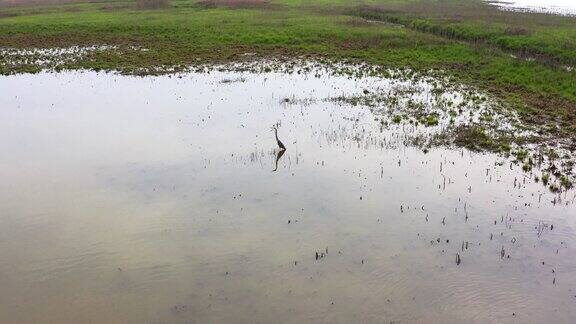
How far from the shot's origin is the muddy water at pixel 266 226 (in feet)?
35.0

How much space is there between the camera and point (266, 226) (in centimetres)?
1363

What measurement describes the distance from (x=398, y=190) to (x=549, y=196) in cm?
422

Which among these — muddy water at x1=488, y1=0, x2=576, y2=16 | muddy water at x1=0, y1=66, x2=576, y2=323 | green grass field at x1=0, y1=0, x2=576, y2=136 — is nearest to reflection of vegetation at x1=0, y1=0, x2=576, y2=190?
green grass field at x1=0, y1=0, x2=576, y2=136

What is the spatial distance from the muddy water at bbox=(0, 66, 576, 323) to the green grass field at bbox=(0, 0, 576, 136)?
819cm

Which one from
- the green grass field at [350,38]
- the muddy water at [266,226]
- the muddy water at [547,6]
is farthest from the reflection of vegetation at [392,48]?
the muddy water at [547,6]

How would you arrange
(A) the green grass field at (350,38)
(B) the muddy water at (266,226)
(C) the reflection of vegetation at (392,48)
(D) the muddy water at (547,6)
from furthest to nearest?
(D) the muddy water at (547,6) < (A) the green grass field at (350,38) < (C) the reflection of vegetation at (392,48) < (B) the muddy water at (266,226)

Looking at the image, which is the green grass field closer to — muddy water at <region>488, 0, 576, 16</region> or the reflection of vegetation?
the reflection of vegetation

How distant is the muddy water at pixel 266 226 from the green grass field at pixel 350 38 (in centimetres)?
819

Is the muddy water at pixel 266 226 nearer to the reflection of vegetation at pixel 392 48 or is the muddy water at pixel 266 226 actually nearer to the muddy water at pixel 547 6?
the reflection of vegetation at pixel 392 48

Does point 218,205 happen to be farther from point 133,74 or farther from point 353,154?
point 133,74

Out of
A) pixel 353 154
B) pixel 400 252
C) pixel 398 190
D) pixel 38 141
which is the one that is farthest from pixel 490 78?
pixel 38 141

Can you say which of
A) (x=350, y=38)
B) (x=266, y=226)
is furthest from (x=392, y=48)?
(x=266, y=226)

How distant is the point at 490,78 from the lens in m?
28.8

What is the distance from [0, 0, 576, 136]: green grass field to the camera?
28062mm
